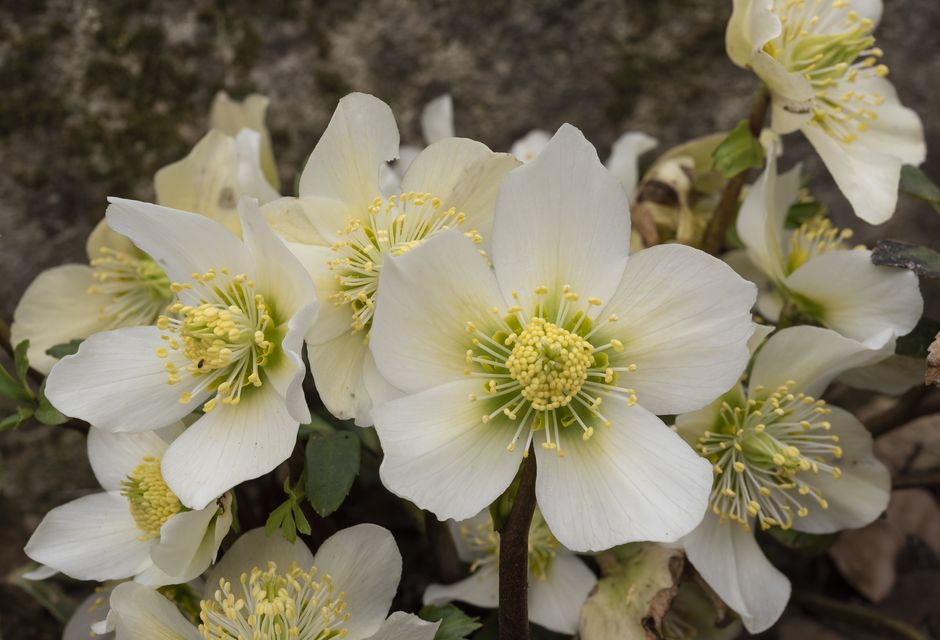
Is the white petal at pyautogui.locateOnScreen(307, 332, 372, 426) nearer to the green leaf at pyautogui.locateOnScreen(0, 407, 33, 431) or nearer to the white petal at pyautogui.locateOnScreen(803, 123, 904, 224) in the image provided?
the green leaf at pyautogui.locateOnScreen(0, 407, 33, 431)

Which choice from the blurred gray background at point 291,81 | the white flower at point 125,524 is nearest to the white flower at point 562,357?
the white flower at point 125,524

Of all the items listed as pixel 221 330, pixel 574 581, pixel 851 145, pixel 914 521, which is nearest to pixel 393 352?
pixel 221 330

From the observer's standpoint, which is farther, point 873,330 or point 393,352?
point 873,330

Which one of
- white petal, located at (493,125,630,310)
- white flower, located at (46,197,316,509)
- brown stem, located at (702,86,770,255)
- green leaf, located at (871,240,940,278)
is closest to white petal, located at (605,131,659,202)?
brown stem, located at (702,86,770,255)

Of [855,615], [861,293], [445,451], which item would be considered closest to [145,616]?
[445,451]

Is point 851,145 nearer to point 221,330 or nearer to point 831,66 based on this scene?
point 831,66

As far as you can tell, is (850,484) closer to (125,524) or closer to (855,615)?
(855,615)
